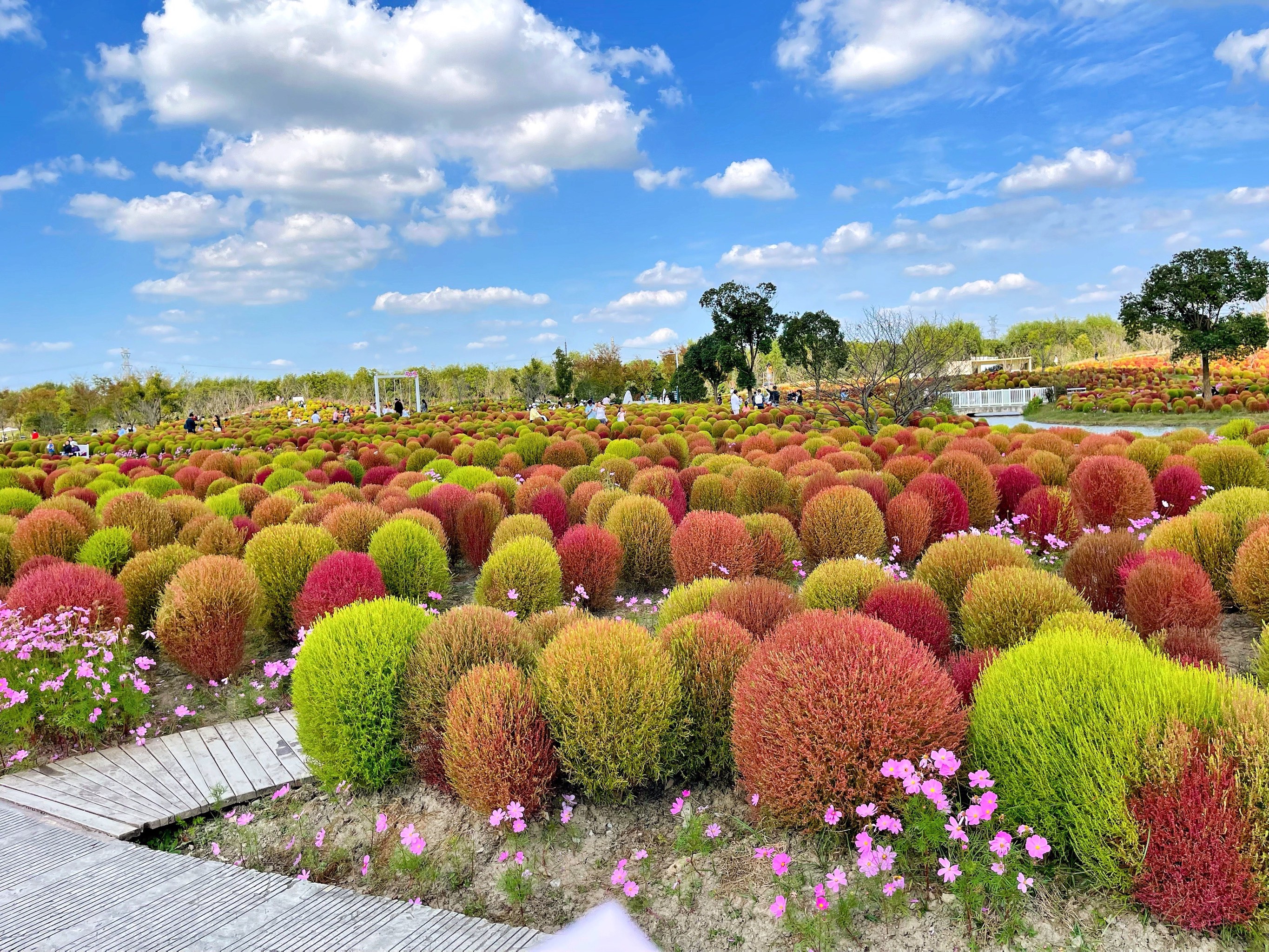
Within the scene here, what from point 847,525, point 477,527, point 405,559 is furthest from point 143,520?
point 847,525

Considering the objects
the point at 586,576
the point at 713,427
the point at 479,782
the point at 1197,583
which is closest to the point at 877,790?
the point at 479,782

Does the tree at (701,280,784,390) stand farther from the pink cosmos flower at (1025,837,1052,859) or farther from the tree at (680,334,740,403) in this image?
the pink cosmos flower at (1025,837,1052,859)

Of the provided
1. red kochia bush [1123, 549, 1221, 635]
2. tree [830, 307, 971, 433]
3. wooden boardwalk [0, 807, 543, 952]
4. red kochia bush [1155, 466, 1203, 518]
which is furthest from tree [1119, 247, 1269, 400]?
wooden boardwalk [0, 807, 543, 952]

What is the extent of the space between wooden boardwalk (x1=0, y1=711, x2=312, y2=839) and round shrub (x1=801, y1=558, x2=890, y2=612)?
149 inches

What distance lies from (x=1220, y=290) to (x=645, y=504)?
39748 mm

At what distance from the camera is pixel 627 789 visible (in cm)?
407

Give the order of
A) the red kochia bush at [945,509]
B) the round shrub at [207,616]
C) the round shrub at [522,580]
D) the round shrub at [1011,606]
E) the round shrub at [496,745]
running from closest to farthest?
the round shrub at [496,745] → the round shrub at [1011,606] → the round shrub at [207,616] → the round shrub at [522,580] → the red kochia bush at [945,509]

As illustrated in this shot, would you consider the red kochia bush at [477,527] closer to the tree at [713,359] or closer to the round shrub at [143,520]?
the round shrub at [143,520]

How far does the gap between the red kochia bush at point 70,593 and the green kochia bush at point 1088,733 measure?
6.20 metres

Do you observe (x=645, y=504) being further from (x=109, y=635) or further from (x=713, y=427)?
(x=713, y=427)

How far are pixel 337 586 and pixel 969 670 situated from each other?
496 centimetres

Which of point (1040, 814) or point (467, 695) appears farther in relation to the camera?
point (467, 695)

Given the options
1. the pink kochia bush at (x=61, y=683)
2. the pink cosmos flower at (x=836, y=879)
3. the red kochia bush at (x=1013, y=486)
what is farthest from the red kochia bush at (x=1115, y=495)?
the pink kochia bush at (x=61, y=683)

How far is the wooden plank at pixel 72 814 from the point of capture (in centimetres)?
428
